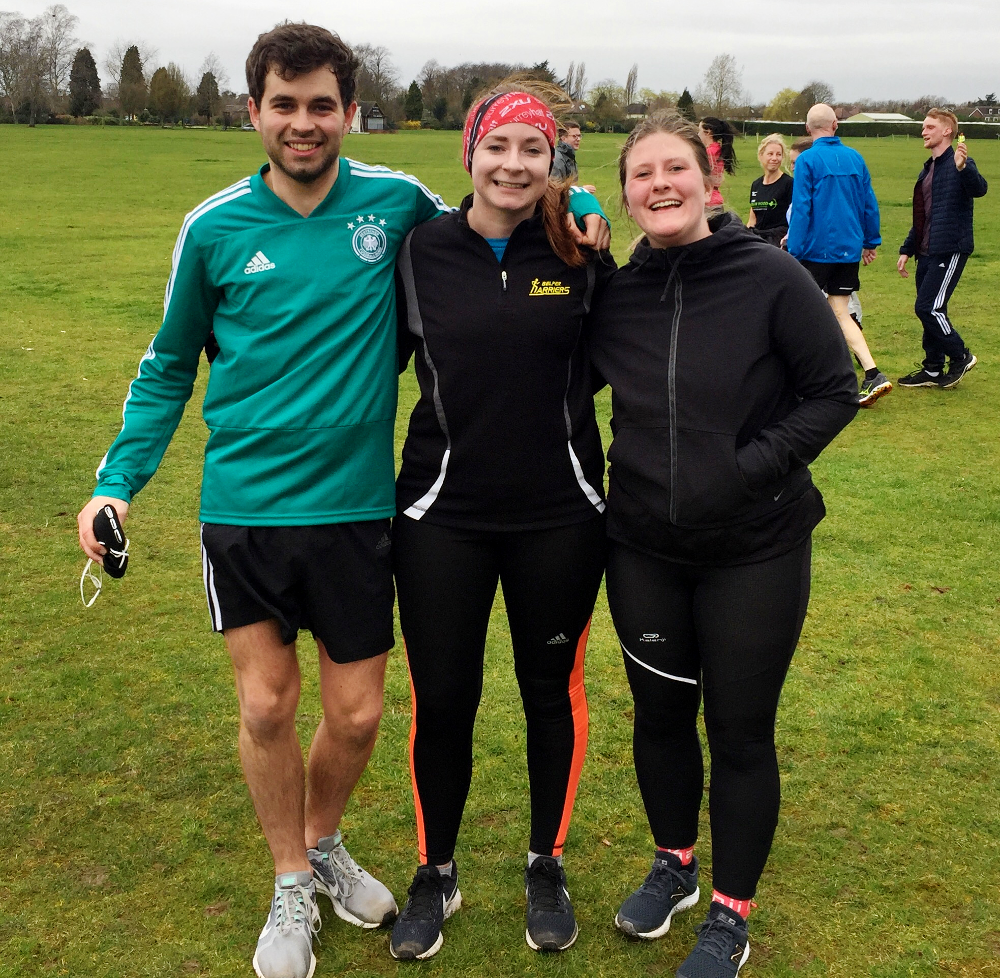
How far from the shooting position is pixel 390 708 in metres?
4.52

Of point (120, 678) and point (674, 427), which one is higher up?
point (674, 427)

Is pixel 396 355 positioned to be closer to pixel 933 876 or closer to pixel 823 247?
pixel 933 876

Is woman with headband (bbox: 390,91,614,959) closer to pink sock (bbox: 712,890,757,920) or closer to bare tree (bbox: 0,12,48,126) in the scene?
pink sock (bbox: 712,890,757,920)

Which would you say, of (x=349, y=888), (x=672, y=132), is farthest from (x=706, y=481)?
(x=349, y=888)

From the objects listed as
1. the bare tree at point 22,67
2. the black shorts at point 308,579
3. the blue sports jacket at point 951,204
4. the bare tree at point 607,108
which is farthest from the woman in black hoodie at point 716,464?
the bare tree at point 22,67

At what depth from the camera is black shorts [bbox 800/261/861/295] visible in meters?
9.41

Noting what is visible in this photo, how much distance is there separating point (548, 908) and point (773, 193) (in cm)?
894

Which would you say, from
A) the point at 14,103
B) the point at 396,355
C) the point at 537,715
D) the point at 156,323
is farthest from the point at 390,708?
the point at 14,103

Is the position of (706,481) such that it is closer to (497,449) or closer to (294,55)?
(497,449)

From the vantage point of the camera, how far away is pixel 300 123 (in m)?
2.86

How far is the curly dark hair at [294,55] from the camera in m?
2.85

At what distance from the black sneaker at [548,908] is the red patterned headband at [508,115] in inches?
80.5

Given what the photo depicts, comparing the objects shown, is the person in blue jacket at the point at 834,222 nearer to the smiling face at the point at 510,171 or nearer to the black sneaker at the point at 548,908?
the black sneaker at the point at 548,908

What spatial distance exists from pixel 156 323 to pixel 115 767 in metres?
9.42
